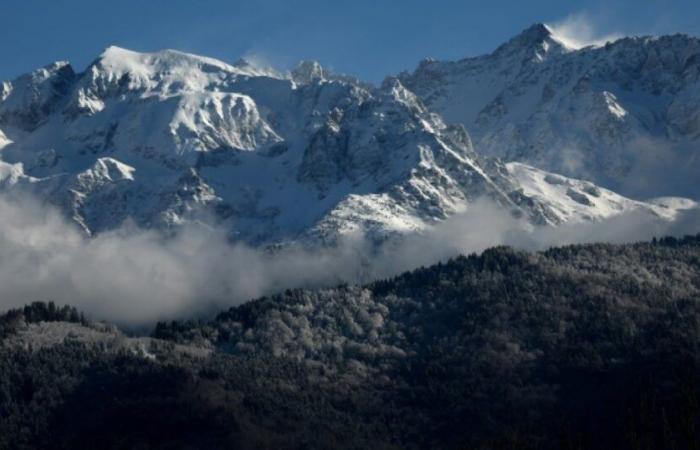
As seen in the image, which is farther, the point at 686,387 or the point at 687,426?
the point at 686,387

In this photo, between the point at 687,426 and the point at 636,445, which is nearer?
the point at 687,426
